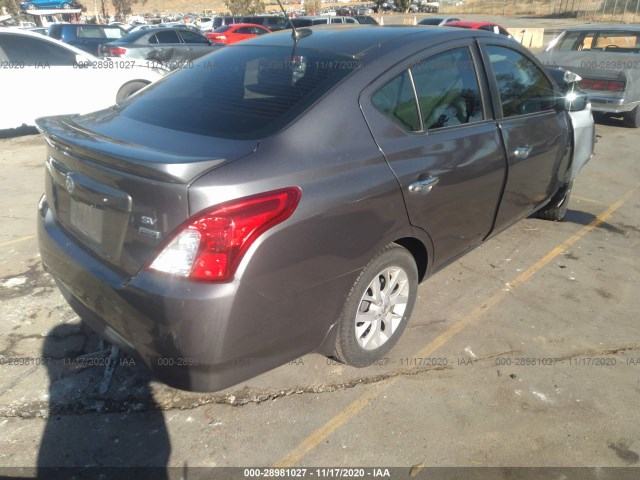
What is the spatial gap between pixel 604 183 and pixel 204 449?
5.65 m

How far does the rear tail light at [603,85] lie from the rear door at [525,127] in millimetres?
5130

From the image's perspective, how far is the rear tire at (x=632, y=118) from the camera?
346 inches

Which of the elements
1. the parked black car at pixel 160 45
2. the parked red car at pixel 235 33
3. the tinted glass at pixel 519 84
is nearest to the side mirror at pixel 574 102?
the tinted glass at pixel 519 84

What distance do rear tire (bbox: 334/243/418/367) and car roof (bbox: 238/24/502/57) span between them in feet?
3.62

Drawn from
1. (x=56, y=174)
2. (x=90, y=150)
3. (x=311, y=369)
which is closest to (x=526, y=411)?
(x=311, y=369)

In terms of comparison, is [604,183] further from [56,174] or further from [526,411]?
[56,174]

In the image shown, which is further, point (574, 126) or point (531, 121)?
point (574, 126)

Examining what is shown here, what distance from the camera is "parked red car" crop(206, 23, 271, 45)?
59.3 ft

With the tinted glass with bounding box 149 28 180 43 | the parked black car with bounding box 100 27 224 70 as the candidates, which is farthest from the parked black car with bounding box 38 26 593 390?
the tinted glass with bounding box 149 28 180 43

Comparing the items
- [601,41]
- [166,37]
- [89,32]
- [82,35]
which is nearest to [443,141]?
[601,41]

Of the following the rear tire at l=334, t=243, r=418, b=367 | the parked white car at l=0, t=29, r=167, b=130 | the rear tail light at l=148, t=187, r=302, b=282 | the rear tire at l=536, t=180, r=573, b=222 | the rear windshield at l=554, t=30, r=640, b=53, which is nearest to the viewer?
the rear tail light at l=148, t=187, r=302, b=282

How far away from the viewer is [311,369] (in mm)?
2922

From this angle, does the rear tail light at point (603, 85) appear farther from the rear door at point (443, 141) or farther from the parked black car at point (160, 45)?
the parked black car at point (160, 45)

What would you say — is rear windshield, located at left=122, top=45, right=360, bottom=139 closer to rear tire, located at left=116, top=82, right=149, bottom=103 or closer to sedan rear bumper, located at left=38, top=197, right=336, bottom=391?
sedan rear bumper, located at left=38, top=197, right=336, bottom=391
